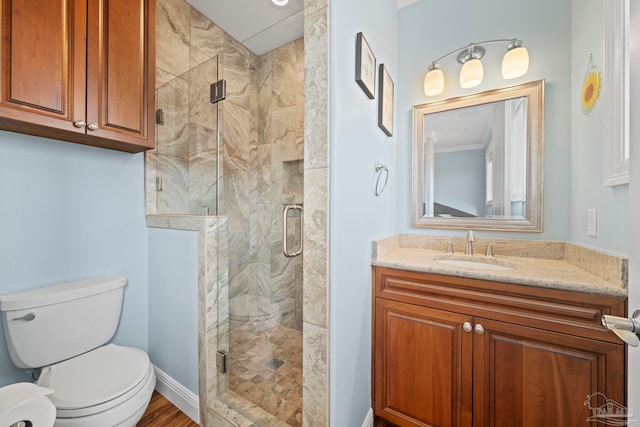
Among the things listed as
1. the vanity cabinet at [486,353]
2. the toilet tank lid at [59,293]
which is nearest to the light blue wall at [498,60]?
the vanity cabinet at [486,353]

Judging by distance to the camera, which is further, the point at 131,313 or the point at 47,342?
the point at 131,313

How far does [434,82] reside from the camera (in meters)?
1.74

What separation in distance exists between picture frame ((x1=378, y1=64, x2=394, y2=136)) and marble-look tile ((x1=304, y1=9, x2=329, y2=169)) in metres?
0.60

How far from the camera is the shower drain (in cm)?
179

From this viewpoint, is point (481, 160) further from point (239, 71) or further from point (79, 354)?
point (79, 354)

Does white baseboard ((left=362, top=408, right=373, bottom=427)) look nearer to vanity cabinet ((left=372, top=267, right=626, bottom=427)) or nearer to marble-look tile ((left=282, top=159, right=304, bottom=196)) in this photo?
vanity cabinet ((left=372, top=267, right=626, bottom=427))

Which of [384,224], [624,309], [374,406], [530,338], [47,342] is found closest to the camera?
[624,309]

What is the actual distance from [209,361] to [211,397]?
0.67 feet

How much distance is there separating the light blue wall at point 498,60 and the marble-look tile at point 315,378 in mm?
1165

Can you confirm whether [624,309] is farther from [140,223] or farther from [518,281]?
[140,223]

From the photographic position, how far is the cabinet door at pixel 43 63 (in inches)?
39.3

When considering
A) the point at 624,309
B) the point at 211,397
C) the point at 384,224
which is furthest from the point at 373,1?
the point at 211,397

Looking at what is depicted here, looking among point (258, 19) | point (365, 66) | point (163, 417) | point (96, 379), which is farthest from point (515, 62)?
point (163, 417)

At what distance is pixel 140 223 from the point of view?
1.70m
